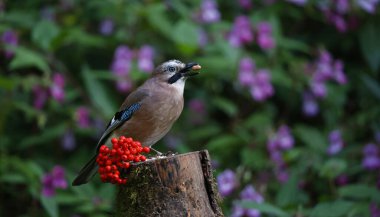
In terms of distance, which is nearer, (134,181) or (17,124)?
(134,181)

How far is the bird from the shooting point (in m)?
5.19

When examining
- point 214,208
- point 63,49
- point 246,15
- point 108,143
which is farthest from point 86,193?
point 246,15

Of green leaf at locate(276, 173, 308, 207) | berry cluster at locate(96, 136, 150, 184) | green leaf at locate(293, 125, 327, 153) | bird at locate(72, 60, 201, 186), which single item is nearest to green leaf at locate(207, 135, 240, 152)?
green leaf at locate(293, 125, 327, 153)

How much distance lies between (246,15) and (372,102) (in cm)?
176

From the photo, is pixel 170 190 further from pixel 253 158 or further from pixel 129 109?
pixel 253 158

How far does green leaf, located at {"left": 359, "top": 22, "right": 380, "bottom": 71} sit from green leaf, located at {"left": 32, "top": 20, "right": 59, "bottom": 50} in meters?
3.30

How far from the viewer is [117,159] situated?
386cm

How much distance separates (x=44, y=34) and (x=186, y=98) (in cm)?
169

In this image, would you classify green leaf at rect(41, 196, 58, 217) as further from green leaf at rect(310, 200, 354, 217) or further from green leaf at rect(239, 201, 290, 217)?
green leaf at rect(310, 200, 354, 217)

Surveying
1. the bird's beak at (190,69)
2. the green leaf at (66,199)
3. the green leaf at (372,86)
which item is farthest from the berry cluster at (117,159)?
the green leaf at (372,86)

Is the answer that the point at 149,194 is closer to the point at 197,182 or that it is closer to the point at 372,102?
the point at 197,182

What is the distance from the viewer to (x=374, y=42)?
7.38m

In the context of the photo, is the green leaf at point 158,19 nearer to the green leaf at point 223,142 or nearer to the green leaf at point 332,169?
the green leaf at point 223,142

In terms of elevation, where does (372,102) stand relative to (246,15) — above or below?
below
